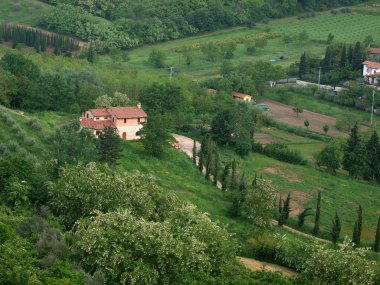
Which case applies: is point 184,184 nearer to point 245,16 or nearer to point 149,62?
point 149,62

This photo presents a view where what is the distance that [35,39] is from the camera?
102 meters

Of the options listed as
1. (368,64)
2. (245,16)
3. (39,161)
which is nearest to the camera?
(39,161)

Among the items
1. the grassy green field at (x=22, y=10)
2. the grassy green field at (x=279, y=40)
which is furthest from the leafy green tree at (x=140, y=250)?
the grassy green field at (x=22, y=10)

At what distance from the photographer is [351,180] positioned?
63594mm

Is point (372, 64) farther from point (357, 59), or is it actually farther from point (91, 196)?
point (91, 196)

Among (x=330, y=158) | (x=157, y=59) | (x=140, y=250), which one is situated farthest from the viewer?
(x=157, y=59)

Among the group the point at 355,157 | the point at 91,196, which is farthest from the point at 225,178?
the point at 91,196

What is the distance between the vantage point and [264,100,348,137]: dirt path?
8006cm

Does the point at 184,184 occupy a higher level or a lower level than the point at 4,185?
lower

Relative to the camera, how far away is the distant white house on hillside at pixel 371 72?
309ft

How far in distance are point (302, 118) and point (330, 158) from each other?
18733 mm

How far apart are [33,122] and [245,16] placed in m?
74.4

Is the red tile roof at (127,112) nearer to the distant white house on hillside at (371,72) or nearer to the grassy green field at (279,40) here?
the grassy green field at (279,40)

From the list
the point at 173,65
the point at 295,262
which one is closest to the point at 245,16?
the point at 173,65
